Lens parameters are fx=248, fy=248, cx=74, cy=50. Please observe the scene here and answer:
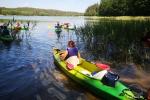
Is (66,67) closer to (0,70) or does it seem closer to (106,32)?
(0,70)

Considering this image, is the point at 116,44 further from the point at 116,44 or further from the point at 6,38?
the point at 6,38

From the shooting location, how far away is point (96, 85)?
10.4 meters

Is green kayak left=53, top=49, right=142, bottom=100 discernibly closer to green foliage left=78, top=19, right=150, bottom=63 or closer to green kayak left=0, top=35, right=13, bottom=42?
green foliage left=78, top=19, right=150, bottom=63

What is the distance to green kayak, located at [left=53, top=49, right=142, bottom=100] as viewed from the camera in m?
9.28

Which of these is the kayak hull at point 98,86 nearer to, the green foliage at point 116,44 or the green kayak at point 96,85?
the green kayak at point 96,85

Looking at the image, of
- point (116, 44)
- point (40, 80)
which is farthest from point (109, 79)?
point (116, 44)

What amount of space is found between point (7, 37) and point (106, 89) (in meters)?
18.1

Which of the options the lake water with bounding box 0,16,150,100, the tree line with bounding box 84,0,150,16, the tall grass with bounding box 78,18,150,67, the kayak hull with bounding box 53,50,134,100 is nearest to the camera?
the kayak hull with bounding box 53,50,134,100

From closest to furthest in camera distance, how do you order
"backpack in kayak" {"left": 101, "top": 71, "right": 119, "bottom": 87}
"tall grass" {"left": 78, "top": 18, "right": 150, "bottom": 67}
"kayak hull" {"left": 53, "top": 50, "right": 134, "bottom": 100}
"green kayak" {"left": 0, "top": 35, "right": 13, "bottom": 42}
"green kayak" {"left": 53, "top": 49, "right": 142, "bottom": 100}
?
"green kayak" {"left": 53, "top": 49, "right": 142, "bottom": 100}
"kayak hull" {"left": 53, "top": 50, "right": 134, "bottom": 100}
"backpack in kayak" {"left": 101, "top": 71, "right": 119, "bottom": 87}
"tall grass" {"left": 78, "top": 18, "right": 150, "bottom": 67}
"green kayak" {"left": 0, "top": 35, "right": 13, "bottom": 42}

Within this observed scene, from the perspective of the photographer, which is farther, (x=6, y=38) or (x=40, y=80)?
(x=6, y=38)

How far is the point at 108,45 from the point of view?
2081 cm

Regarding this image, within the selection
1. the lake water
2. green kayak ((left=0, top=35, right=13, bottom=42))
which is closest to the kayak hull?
the lake water

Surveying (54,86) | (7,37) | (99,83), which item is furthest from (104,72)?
(7,37)

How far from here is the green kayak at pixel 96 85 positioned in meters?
9.28
